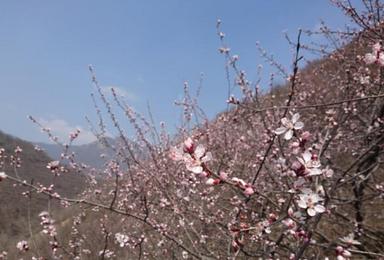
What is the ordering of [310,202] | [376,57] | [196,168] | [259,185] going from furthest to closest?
[259,185]
[376,57]
[310,202]
[196,168]

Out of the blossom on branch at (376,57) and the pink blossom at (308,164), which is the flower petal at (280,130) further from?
the blossom on branch at (376,57)

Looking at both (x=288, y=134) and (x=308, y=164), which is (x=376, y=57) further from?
(x=308, y=164)

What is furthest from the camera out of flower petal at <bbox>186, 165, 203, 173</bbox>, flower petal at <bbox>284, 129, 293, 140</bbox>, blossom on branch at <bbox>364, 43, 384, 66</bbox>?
blossom on branch at <bbox>364, 43, 384, 66</bbox>

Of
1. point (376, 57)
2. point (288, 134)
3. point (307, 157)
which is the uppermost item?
point (376, 57)

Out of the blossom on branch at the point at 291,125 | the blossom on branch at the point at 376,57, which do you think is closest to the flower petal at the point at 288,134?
the blossom on branch at the point at 291,125

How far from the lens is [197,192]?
4652 millimetres

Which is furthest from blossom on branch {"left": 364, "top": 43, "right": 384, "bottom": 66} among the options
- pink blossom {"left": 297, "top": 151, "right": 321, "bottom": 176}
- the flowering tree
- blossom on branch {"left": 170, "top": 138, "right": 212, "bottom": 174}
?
blossom on branch {"left": 170, "top": 138, "right": 212, "bottom": 174}

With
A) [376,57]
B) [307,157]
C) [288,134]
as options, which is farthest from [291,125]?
[376,57]

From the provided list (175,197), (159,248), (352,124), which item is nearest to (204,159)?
(175,197)

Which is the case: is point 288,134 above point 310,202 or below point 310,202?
above

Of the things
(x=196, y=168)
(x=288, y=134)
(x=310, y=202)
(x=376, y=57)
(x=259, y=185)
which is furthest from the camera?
(x=259, y=185)

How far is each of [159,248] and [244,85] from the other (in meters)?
1.95

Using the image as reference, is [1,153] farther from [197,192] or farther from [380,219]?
[380,219]

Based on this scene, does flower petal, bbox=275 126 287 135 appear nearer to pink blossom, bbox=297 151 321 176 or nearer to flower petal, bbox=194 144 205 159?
pink blossom, bbox=297 151 321 176
